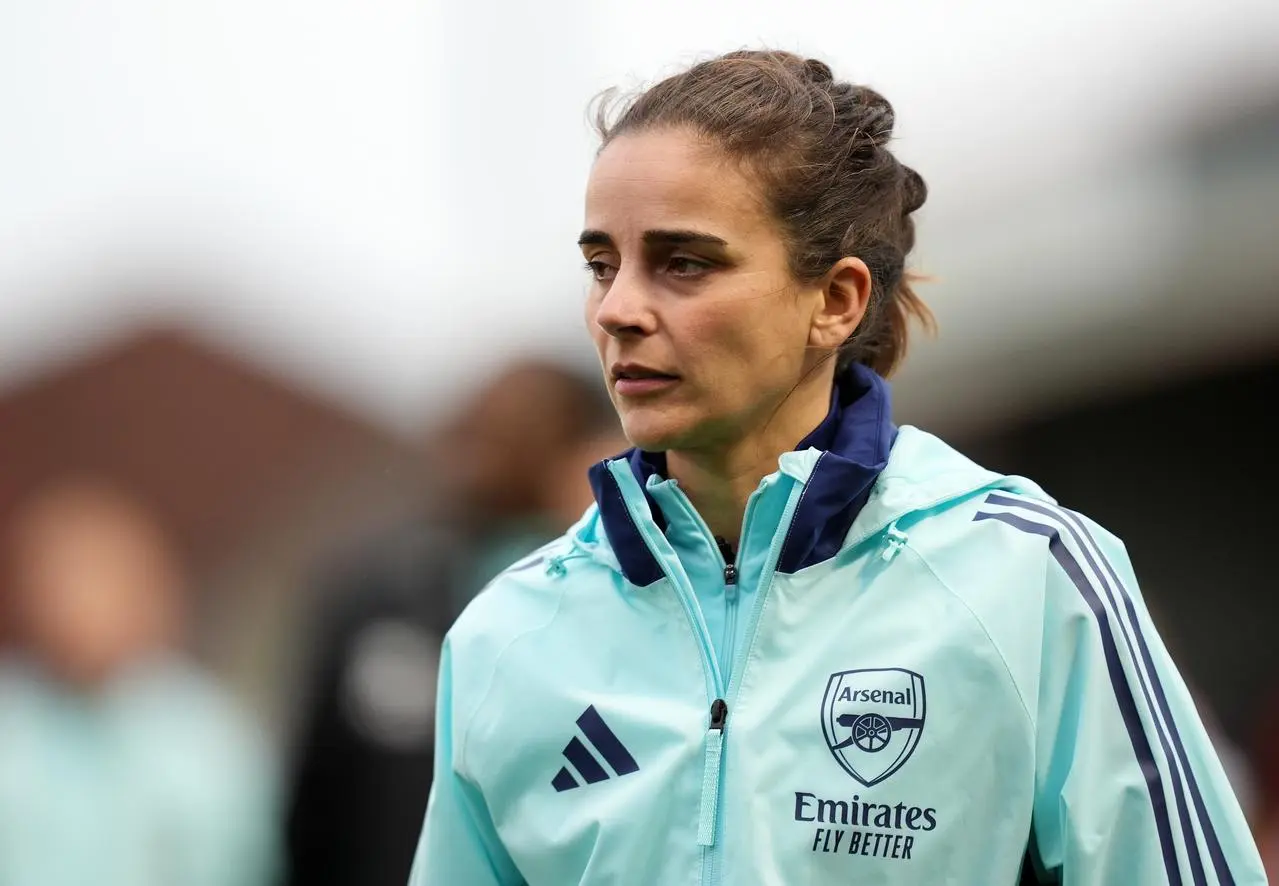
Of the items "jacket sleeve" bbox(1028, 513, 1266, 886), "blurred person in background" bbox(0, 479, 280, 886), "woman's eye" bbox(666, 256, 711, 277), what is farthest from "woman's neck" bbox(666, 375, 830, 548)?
"blurred person in background" bbox(0, 479, 280, 886)

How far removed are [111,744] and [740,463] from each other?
199 centimetres

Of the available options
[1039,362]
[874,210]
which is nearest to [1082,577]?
[874,210]

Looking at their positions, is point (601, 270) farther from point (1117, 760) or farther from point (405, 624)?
point (405, 624)

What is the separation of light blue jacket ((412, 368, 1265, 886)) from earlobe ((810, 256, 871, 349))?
0.33 feet

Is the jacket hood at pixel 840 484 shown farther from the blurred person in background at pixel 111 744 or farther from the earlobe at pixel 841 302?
the blurred person in background at pixel 111 744

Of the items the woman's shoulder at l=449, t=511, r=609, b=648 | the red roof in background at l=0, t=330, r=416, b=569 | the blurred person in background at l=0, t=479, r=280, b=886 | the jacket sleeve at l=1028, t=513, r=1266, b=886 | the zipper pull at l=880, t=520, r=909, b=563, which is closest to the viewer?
the jacket sleeve at l=1028, t=513, r=1266, b=886

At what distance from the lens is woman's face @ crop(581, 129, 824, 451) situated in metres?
1.92

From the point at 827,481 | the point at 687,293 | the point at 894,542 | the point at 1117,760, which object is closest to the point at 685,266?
the point at 687,293

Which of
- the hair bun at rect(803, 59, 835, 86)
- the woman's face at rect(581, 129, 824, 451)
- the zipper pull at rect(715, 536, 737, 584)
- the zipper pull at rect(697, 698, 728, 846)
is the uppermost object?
the hair bun at rect(803, 59, 835, 86)

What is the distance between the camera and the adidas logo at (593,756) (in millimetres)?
1923

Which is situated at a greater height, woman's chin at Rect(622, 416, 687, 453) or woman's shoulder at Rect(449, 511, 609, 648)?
woman's chin at Rect(622, 416, 687, 453)

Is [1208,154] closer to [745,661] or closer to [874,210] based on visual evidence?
[874,210]

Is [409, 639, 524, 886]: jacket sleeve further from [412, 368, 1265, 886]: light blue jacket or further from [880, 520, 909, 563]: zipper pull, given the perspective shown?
[880, 520, 909, 563]: zipper pull

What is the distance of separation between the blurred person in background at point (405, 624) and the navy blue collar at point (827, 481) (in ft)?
4.70
